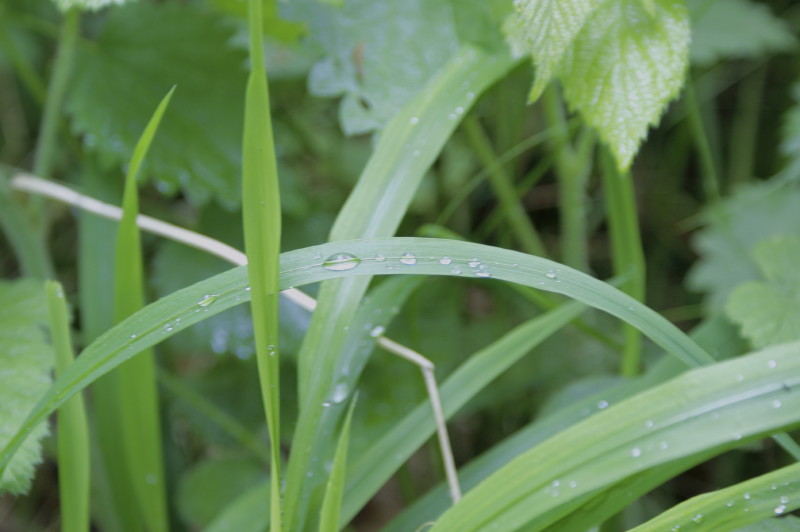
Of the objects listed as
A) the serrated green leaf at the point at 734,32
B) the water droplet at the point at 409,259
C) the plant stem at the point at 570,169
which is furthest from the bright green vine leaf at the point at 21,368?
the serrated green leaf at the point at 734,32

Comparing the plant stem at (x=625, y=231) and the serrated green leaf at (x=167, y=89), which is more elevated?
the serrated green leaf at (x=167, y=89)

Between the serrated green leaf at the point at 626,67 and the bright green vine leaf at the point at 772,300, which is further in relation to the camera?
the bright green vine leaf at the point at 772,300

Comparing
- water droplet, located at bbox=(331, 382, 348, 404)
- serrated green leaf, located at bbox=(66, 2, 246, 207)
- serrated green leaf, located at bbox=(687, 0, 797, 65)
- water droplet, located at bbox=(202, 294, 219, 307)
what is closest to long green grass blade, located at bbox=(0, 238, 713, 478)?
water droplet, located at bbox=(202, 294, 219, 307)

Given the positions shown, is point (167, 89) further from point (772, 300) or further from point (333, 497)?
point (772, 300)

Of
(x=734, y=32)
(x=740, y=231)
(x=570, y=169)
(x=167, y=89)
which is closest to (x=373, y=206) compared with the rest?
(x=570, y=169)

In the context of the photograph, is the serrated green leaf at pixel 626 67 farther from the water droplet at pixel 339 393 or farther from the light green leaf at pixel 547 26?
the water droplet at pixel 339 393

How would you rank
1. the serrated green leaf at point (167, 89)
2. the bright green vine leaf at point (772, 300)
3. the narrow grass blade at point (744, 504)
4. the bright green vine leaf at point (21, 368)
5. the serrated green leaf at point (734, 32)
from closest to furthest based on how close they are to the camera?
the narrow grass blade at point (744, 504) → the bright green vine leaf at point (21, 368) → the bright green vine leaf at point (772, 300) → the serrated green leaf at point (167, 89) → the serrated green leaf at point (734, 32)
